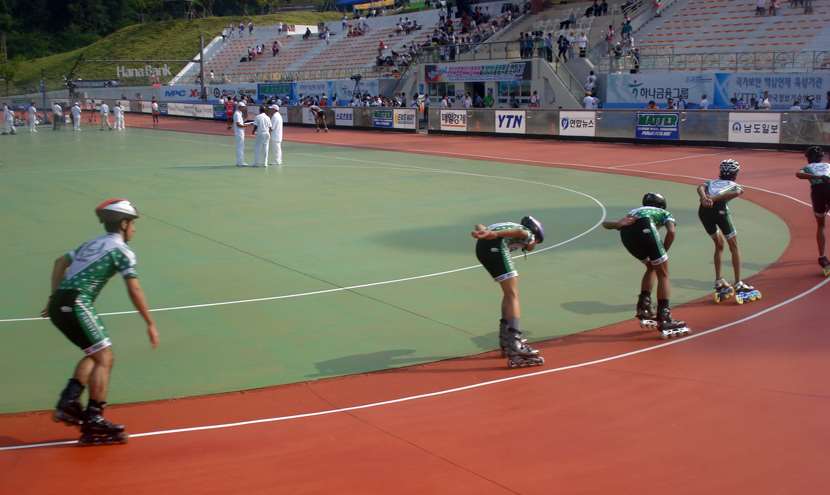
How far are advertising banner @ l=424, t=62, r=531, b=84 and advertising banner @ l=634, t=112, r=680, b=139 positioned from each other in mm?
14520

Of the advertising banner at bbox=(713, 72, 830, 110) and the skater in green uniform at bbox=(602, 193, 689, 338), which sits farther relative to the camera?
the advertising banner at bbox=(713, 72, 830, 110)

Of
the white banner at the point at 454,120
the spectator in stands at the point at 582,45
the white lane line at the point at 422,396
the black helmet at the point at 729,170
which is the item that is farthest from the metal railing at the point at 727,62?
the white lane line at the point at 422,396

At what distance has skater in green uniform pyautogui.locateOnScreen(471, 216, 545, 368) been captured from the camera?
871 centimetres

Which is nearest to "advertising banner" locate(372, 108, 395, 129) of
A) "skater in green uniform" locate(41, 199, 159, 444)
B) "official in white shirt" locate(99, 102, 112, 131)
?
"official in white shirt" locate(99, 102, 112, 131)

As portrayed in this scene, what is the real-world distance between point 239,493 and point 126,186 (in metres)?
19.3

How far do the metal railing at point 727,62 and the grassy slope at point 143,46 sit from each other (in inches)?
2410

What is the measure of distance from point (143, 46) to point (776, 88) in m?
81.5

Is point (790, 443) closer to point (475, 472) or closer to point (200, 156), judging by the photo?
point (475, 472)

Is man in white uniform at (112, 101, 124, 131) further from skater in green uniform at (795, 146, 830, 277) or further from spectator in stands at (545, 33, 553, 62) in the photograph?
skater in green uniform at (795, 146, 830, 277)

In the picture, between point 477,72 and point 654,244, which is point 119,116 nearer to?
point 477,72

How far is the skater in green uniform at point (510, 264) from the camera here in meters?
8.71

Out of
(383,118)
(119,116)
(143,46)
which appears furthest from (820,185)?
(143,46)

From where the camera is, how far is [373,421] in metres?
7.38

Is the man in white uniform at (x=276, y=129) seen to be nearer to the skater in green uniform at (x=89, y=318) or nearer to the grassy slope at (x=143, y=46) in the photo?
the skater in green uniform at (x=89, y=318)
